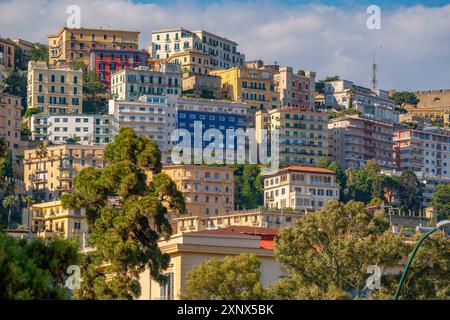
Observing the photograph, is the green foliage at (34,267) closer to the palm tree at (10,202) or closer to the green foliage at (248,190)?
the palm tree at (10,202)

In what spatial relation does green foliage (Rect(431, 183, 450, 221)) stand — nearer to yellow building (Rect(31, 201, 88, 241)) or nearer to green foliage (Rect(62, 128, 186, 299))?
yellow building (Rect(31, 201, 88, 241))

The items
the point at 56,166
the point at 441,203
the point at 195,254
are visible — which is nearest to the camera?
the point at 195,254

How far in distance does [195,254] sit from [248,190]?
408 ft

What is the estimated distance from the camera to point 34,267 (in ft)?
124

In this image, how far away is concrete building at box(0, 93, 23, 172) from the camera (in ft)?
631

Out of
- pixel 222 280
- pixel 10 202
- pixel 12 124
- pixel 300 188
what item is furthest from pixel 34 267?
pixel 12 124

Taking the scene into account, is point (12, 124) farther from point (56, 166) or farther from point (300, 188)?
point (300, 188)

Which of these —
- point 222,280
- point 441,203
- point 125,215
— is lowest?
point 222,280

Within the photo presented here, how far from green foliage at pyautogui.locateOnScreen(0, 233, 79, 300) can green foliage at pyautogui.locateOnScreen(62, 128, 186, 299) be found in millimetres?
12828

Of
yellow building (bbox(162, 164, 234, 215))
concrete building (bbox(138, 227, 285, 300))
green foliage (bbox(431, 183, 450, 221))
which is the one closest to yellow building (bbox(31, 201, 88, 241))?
yellow building (bbox(162, 164, 234, 215))

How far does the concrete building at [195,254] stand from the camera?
6294 cm
